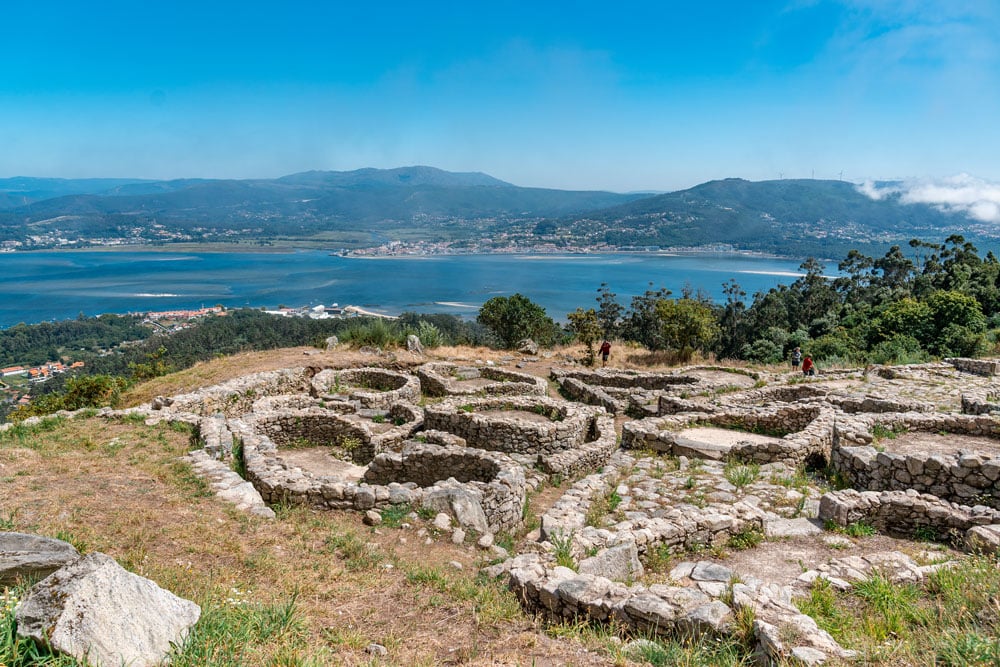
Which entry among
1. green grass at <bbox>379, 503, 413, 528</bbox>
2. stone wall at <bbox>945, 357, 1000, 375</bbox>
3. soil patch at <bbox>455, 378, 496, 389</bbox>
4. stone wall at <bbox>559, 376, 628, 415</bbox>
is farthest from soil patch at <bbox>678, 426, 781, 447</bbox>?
stone wall at <bbox>945, 357, 1000, 375</bbox>

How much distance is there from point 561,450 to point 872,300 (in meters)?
58.5

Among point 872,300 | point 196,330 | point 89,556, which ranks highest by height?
point 89,556

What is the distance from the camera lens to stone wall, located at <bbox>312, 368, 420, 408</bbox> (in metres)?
14.9

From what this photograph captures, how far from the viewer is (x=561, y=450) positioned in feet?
36.3

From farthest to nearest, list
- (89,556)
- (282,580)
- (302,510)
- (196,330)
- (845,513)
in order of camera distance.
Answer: (196,330)
(302,510)
(845,513)
(282,580)
(89,556)

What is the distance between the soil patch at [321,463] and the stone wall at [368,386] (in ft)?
10.9

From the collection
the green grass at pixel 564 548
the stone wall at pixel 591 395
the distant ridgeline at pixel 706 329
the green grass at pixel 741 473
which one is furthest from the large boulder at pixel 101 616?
the distant ridgeline at pixel 706 329

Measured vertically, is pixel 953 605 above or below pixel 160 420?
above

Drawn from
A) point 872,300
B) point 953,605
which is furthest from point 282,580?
point 872,300

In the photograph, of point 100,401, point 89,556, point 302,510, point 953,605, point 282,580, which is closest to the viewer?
point 89,556

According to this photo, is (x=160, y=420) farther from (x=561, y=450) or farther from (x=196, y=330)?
(x=196, y=330)

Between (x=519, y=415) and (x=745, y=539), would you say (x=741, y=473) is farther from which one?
(x=519, y=415)

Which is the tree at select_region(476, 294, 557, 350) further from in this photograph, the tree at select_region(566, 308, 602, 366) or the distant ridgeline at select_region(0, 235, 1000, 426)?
the tree at select_region(566, 308, 602, 366)

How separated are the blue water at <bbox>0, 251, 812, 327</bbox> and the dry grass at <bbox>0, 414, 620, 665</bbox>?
84.5m
